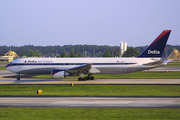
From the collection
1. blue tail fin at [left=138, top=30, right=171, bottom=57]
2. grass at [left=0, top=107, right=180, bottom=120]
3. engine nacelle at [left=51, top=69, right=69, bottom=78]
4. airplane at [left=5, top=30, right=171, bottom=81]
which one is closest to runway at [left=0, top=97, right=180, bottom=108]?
grass at [left=0, top=107, right=180, bottom=120]

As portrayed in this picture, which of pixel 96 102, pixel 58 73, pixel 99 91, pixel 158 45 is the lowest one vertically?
pixel 99 91

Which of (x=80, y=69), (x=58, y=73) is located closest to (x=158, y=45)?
(x=80, y=69)

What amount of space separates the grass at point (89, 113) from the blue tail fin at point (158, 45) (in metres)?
24.3

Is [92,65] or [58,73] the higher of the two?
[92,65]

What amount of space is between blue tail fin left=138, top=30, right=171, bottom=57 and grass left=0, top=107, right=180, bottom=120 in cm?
2432

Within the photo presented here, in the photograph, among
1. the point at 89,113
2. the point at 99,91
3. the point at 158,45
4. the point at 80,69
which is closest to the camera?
the point at 89,113

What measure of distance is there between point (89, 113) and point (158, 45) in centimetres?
2778

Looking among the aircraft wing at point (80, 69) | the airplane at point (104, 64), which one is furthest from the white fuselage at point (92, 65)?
the aircraft wing at point (80, 69)

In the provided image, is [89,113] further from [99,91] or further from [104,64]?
[104,64]

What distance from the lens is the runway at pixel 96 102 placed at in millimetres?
18562

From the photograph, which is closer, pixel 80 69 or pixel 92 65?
pixel 80 69

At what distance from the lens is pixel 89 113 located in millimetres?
16000

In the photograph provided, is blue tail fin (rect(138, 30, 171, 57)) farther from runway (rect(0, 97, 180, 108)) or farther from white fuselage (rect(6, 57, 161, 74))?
runway (rect(0, 97, 180, 108))

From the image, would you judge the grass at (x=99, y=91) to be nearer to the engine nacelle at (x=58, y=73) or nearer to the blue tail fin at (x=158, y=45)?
the engine nacelle at (x=58, y=73)
